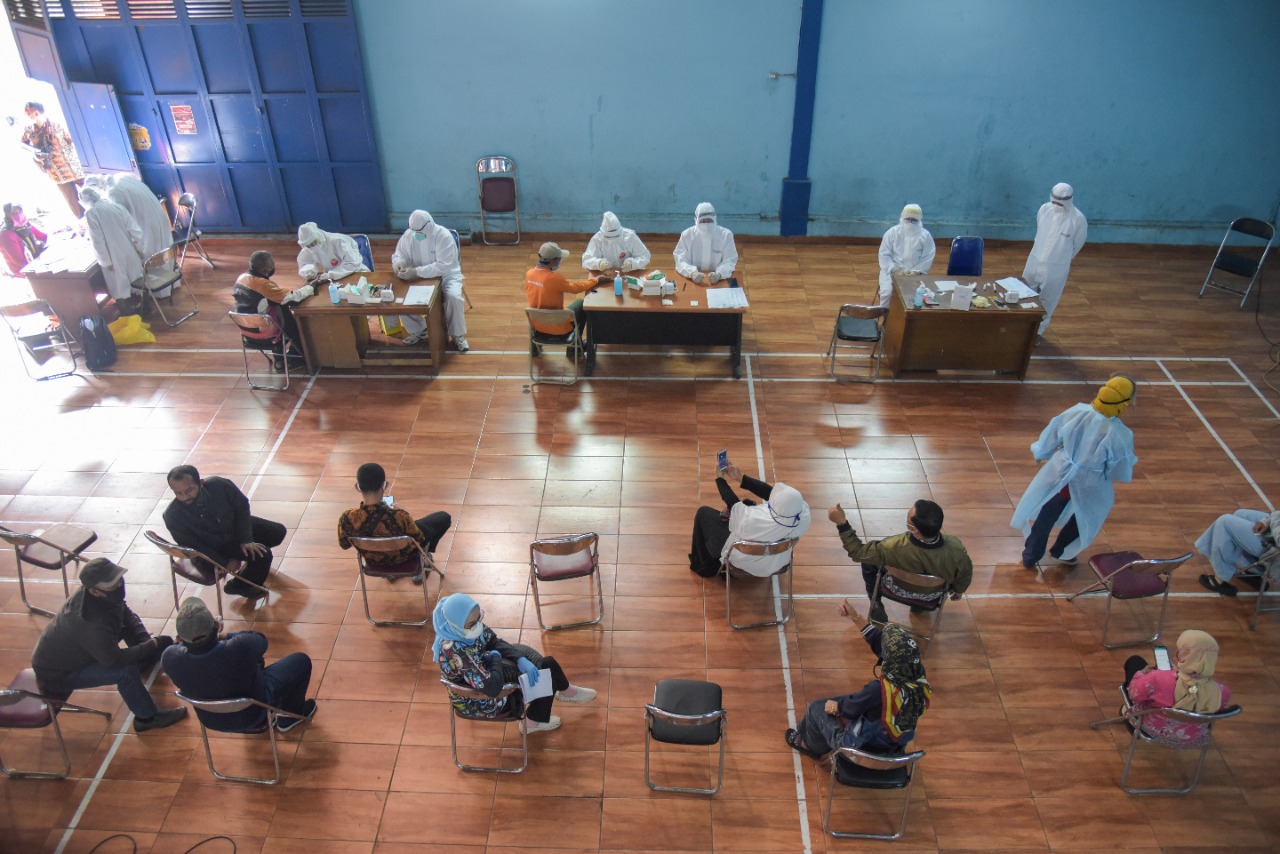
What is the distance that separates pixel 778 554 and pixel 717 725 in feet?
4.52

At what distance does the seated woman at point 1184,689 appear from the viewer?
447 cm

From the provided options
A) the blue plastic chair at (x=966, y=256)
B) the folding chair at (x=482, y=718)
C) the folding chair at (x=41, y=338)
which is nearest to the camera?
the folding chair at (x=482, y=718)

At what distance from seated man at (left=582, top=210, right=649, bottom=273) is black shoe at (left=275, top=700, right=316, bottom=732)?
506 centimetres

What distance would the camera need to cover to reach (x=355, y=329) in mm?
8516

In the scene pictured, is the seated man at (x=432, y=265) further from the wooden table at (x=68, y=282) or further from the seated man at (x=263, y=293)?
the wooden table at (x=68, y=282)

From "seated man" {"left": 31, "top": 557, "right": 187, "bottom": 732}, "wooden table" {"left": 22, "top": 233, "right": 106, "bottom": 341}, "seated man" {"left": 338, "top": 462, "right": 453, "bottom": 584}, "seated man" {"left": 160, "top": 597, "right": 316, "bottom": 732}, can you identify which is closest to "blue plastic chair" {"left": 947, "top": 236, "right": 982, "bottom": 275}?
"seated man" {"left": 338, "top": 462, "right": 453, "bottom": 584}

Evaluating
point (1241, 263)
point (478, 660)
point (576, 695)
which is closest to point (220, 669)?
point (478, 660)

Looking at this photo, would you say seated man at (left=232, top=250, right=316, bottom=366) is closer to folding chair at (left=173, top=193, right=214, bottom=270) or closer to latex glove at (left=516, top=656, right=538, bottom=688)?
folding chair at (left=173, top=193, right=214, bottom=270)

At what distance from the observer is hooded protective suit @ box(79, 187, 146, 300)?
28.9 feet

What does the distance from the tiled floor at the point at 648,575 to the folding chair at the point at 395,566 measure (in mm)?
118

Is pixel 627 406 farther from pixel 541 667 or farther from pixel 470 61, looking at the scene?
pixel 470 61

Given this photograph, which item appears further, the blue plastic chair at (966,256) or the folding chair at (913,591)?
the blue plastic chair at (966,256)

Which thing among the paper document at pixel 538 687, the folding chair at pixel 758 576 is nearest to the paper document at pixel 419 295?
the folding chair at pixel 758 576

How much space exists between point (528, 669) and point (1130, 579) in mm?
4037
